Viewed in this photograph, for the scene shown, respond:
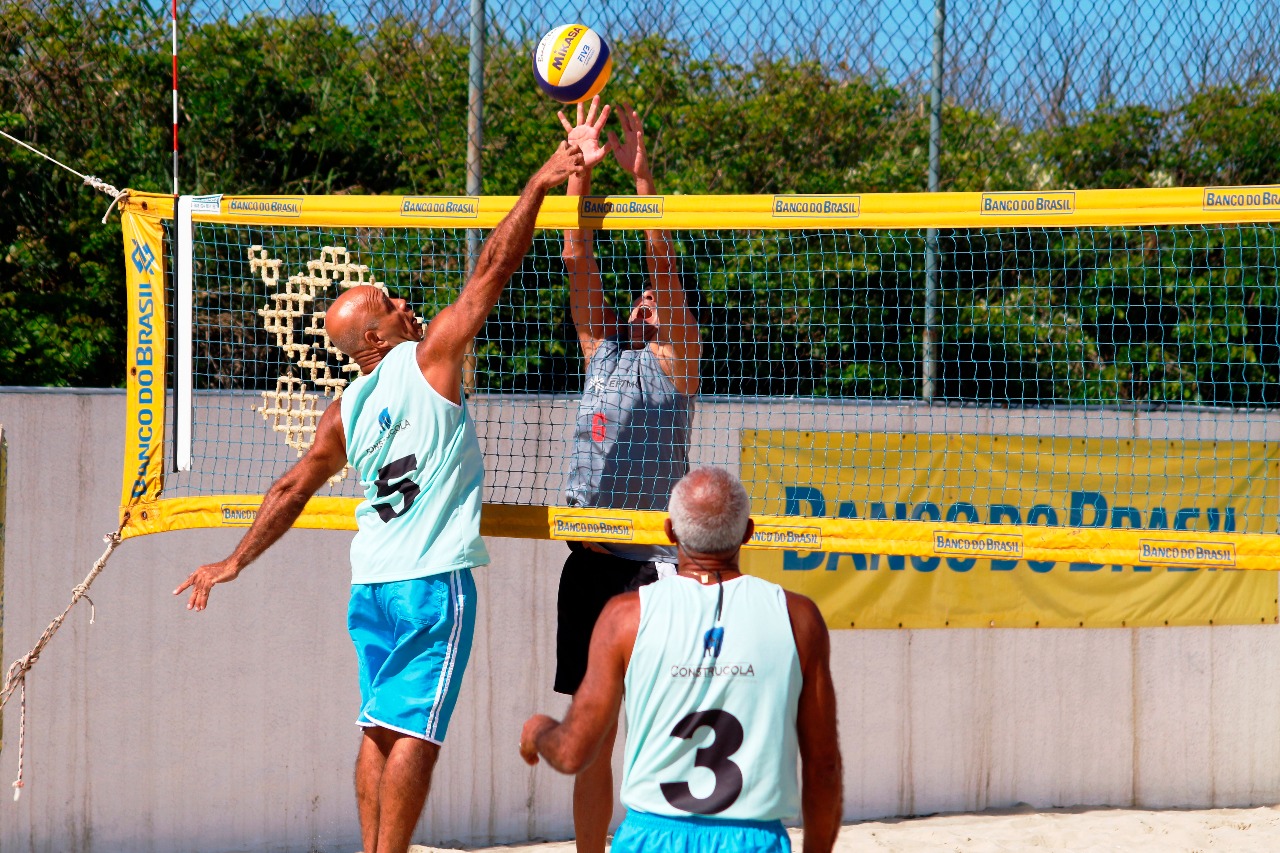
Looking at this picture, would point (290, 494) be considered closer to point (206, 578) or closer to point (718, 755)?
point (206, 578)

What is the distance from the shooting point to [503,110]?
7648 millimetres

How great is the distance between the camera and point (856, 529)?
4.61 m

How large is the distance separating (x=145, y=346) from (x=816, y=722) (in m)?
3.33

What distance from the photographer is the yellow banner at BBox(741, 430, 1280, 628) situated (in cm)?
652

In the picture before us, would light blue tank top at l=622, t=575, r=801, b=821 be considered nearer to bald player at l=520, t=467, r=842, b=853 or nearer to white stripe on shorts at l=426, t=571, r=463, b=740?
bald player at l=520, t=467, r=842, b=853

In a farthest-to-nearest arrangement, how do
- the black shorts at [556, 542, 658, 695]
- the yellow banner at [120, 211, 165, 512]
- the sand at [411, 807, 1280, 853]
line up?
the sand at [411, 807, 1280, 853] < the yellow banner at [120, 211, 165, 512] < the black shorts at [556, 542, 658, 695]

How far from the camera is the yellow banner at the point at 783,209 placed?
424cm

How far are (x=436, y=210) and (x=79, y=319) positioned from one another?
9.31 ft

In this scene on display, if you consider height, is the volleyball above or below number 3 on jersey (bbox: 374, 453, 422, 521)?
above

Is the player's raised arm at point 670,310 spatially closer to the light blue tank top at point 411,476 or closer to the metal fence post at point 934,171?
the light blue tank top at point 411,476

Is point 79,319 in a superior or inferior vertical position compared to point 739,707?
superior

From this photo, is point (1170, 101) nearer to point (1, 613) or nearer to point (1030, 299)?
point (1030, 299)

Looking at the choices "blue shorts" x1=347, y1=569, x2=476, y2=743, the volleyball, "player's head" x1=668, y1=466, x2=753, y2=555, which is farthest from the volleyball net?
"player's head" x1=668, y1=466, x2=753, y2=555

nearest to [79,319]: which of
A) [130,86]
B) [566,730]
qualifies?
[130,86]
